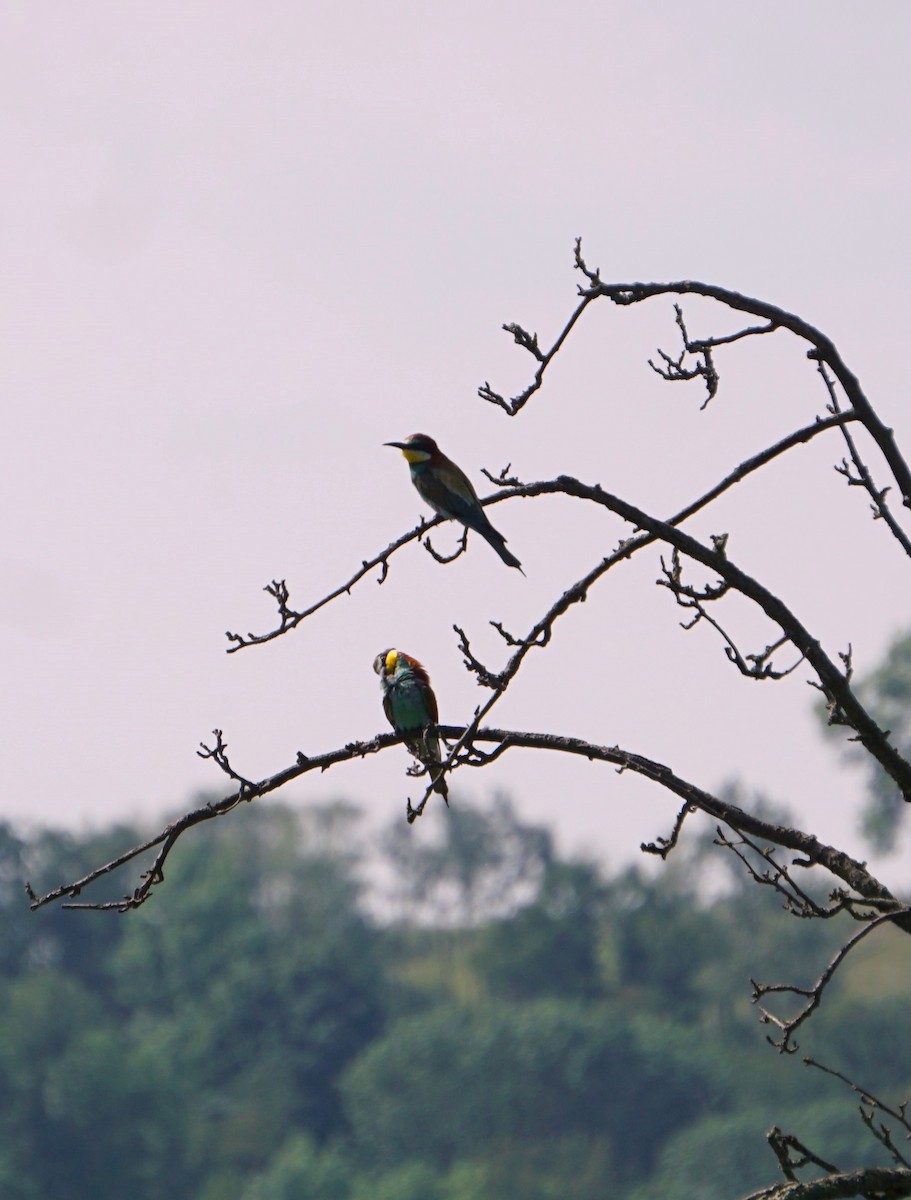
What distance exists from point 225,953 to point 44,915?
30.8 feet

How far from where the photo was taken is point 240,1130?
310 feet

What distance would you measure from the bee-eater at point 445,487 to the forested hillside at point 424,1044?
69.5 m

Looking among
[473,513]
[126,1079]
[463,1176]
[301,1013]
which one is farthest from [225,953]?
[473,513]

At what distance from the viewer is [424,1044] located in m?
90.6

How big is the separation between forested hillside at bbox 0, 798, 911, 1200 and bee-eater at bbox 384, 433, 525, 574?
228 feet

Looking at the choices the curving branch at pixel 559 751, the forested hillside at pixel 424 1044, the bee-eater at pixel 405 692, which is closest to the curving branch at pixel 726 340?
the curving branch at pixel 559 751

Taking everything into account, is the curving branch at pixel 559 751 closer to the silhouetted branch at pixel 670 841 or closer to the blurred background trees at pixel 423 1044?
the silhouetted branch at pixel 670 841

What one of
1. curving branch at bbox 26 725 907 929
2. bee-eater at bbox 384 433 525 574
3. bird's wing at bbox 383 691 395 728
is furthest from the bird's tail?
bird's wing at bbox 383 691 395 728

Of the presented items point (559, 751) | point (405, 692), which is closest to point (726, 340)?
point (559, 751)

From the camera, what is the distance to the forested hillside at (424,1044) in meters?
86.3

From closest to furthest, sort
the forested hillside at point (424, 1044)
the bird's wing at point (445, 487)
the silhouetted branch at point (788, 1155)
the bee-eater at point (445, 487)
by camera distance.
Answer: the silhouetted branch at point (788, 1155) < the bee-eater at point (445, 487) < the bird's wing at point (445, 487) < the forested hillside at point (424, 1044)

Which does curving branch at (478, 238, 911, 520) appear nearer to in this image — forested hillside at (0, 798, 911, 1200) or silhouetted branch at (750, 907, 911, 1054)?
silhouetted branch at (750, 907, 911, 1054)

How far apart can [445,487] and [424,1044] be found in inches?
3306

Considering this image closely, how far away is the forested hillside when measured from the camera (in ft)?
283
